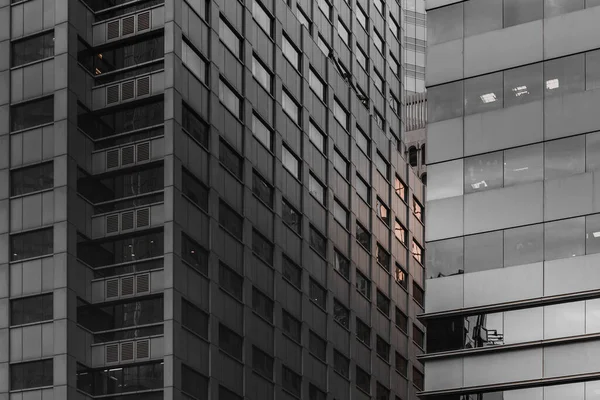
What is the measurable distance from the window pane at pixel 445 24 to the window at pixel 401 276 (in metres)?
45.4

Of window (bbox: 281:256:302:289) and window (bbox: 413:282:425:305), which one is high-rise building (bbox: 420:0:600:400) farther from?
window (bbox: 413:282:425:305)

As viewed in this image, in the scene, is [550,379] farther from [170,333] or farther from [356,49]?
[356,49]

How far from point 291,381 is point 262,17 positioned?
21598 mm

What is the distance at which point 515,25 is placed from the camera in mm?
54938

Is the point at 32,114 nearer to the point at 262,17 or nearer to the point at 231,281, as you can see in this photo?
the point at 231,281

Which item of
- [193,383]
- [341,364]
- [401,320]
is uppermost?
[401,320]

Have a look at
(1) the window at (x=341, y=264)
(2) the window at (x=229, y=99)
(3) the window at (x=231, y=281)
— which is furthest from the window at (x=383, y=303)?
(2) the window at (x=229, y=99)

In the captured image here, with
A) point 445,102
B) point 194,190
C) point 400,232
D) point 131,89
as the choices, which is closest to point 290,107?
point 194,190

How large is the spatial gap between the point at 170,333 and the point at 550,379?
67.8ft

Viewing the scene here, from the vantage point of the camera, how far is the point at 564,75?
5325cm

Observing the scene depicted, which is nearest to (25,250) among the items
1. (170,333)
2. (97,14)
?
(170,333)

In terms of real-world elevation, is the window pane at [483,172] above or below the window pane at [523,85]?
below

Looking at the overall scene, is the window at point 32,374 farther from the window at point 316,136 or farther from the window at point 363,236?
the window at point 363,236

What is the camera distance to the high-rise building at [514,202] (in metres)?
50.5
